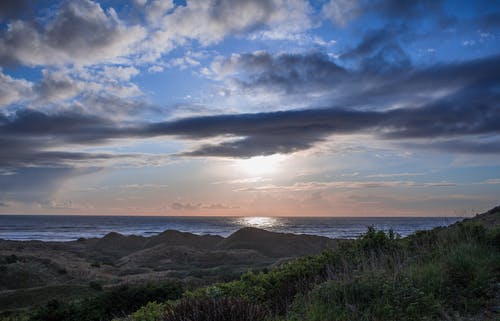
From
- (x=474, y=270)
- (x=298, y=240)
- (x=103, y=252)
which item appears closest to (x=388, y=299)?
(x=474, y=270)

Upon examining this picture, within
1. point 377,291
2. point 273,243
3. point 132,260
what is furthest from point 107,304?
point 273,243

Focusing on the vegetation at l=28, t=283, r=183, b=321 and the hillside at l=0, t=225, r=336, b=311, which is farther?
the hillside at l=0, t=225, r=336, b=311

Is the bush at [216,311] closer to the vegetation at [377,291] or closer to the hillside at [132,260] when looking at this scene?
the vegetation at [377,291]

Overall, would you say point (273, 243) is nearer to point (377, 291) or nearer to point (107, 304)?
point (107, 304)

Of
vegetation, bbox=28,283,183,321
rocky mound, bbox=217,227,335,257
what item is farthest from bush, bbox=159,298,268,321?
rocky mound, bbox=217,227,335,257

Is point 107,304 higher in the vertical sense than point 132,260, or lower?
higher

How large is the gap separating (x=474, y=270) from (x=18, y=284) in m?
28.7

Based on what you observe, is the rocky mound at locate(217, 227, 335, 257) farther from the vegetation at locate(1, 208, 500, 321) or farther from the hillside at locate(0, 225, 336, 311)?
the vegetation at locate(1, 208, 500, 321)

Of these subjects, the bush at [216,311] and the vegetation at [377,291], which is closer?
the bush at [216,311]

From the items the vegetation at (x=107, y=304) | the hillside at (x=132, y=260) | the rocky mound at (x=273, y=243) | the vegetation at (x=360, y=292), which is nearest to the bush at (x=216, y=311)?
the vegetation at (x=360, y=292)

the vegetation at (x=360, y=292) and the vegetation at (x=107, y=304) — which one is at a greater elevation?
the vegetation at (x=360, y=292)

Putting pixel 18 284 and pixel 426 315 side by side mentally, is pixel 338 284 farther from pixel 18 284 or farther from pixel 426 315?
pixel 18 284

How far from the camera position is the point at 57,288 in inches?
942

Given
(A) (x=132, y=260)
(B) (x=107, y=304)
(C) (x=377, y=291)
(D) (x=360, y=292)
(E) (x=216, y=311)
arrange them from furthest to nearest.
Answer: (A) (x=132, y=260) → (B) (x=107, y=304) → (D) (x=360, y=292) → (C) (x=377, y=291) → (E) (x=216, y=311)
